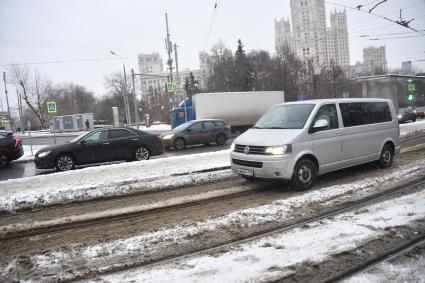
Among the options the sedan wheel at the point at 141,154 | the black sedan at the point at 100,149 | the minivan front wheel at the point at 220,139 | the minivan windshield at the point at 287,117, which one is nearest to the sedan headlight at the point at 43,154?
the black sedan at the point at 100,149

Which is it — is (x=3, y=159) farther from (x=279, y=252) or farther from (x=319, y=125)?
(x=279, y=252)

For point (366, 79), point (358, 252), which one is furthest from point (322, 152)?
point (366, 79)

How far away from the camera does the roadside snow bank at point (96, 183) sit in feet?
25.2

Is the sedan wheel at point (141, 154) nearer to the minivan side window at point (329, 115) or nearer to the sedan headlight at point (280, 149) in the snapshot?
the sedan headlight at point (280, 149)

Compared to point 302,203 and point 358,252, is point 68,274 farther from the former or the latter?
point 302,203

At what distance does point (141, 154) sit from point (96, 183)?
467cm

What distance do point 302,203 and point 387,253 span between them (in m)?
2.20

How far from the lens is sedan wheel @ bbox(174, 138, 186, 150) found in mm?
18406

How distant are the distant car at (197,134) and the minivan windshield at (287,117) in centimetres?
1068

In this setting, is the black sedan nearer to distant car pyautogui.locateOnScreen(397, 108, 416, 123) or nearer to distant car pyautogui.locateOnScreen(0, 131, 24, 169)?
distant car pyautogui.locateOnScreen(0, 131, 24, 169)

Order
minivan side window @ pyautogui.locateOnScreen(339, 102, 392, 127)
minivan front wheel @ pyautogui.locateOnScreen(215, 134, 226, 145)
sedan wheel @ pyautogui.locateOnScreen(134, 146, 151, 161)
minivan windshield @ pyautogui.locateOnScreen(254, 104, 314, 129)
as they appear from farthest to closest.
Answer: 1. minivan front wheel @ pyautogui.locateOnScreen(215, 134, 226, 145)
2. sedan wheel @ pyautogui.locateOnScreen(134, 146, 151, 161)
3. minivan side window @ pyautogui.locateOnScreen(339, 102, 392, 127)
4. minivan windshield @ pyautogui.locateOnScreen(254, 104, 314, 129)

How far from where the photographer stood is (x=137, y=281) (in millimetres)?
3623

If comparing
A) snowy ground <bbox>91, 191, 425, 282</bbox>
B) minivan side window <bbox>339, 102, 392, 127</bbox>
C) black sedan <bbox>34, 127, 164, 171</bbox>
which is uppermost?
minivan side window <bbox>339, 102, 392, 127</bbox>

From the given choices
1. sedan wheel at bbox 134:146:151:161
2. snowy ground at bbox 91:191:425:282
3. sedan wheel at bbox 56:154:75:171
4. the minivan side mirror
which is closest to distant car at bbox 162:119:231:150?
sedan wheel at bbox 134:146:151:161
